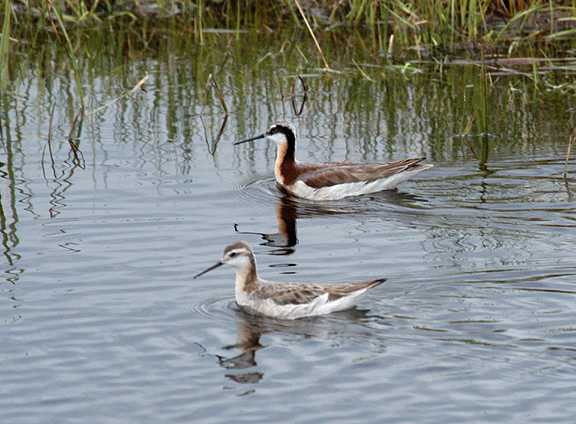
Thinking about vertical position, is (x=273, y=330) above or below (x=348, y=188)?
below

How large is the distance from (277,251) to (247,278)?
1607mm

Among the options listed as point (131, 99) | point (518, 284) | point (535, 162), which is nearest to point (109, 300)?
point (518, 284)

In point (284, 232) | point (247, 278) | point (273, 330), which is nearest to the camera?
point (273, 330)

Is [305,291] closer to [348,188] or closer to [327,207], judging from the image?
[327,207]

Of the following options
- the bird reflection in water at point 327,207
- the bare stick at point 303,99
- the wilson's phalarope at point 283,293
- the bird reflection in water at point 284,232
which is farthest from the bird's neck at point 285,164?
the wilson's phalarope at point 283,293

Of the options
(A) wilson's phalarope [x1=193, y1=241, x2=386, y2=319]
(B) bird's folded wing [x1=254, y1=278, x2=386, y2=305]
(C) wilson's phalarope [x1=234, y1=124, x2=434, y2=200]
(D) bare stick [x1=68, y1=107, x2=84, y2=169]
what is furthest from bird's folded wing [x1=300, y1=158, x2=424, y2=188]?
(B) bird's folded wing [x1=254, y1=278, x2=386, y2=305]

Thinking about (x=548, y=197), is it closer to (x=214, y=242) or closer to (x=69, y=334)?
(x=214, y=242)

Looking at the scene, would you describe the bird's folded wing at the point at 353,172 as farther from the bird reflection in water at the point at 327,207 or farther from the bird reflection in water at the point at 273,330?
the bird reflection in water at the point at 273,330

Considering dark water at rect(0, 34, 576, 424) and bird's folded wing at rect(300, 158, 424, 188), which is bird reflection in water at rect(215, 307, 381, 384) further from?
bird's folded wing at rect(300, 158, 424, 188)

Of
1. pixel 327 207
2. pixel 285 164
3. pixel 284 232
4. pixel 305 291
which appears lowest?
pixel 305 291

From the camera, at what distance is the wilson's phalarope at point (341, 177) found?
51.3 feet

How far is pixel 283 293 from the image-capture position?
446 inches

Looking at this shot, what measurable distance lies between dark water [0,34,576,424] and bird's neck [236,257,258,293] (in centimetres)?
22

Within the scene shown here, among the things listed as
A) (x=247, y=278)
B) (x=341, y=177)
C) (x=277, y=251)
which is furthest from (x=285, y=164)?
(x=247, y=278)
